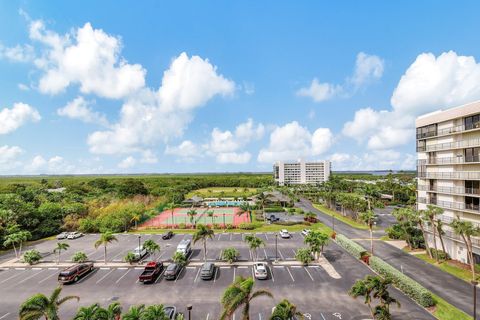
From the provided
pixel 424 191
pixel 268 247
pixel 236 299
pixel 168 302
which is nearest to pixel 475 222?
pixel 424 191

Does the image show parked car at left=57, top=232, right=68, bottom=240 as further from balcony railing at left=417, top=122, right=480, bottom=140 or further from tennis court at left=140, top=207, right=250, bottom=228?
balcony railing at left=417, top=122, right=480, bottom=140

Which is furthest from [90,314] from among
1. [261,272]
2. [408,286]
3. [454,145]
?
[454,145]

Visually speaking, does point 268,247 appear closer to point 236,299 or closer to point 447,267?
point 447,267

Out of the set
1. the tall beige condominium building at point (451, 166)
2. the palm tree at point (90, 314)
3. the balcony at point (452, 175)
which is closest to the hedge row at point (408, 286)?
the tall beige condominium building at point (451, 166)

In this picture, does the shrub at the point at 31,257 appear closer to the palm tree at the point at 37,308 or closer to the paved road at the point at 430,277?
the palm tree at the point at 37,308

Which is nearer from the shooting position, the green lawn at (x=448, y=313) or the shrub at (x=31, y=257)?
the green lawn at (x=448, y=313)

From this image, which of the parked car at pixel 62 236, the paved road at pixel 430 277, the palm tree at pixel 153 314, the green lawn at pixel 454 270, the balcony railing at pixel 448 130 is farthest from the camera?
the parked car at pixel 62 236

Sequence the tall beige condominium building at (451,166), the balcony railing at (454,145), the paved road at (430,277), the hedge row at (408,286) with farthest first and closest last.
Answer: the tall beige condominium building at (451,166) < the balcony railing at (454,145) < the paved road at (430,277) < the hedge row at (408,286)

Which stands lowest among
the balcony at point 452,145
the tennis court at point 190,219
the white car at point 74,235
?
the tennis court at point 190,219
